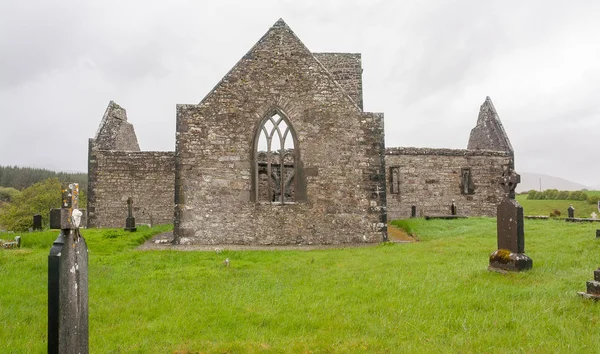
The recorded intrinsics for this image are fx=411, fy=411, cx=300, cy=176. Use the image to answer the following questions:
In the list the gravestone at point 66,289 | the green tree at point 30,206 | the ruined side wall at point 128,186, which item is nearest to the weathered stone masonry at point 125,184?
the ruined side wall at point 128,186

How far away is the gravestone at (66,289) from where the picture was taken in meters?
3.71

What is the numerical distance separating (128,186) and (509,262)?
17666 millimetres

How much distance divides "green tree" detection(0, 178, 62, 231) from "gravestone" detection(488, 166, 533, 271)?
1751 inches

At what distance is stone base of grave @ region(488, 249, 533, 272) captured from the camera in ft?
25.1

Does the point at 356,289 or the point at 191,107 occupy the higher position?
the point at 191,107

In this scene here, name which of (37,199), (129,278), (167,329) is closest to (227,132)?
(129,278)

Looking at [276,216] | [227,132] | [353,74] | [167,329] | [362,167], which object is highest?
[353,74]

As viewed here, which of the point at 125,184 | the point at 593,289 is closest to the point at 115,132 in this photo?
the point at 125,184

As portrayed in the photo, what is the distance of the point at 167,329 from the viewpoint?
4.96 meters

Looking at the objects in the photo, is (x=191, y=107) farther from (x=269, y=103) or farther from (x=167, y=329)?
(x=167, y=329)

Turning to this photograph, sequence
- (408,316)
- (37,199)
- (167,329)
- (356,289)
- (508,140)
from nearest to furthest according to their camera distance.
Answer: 1. (167,329)
2. (408,316)
3. (356,289)
4. (508,140)
5. (37,199)

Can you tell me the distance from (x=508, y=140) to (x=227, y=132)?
1787 centimetres

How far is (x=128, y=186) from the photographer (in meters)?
20.3

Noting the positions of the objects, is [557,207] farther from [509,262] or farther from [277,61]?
[509,262]
